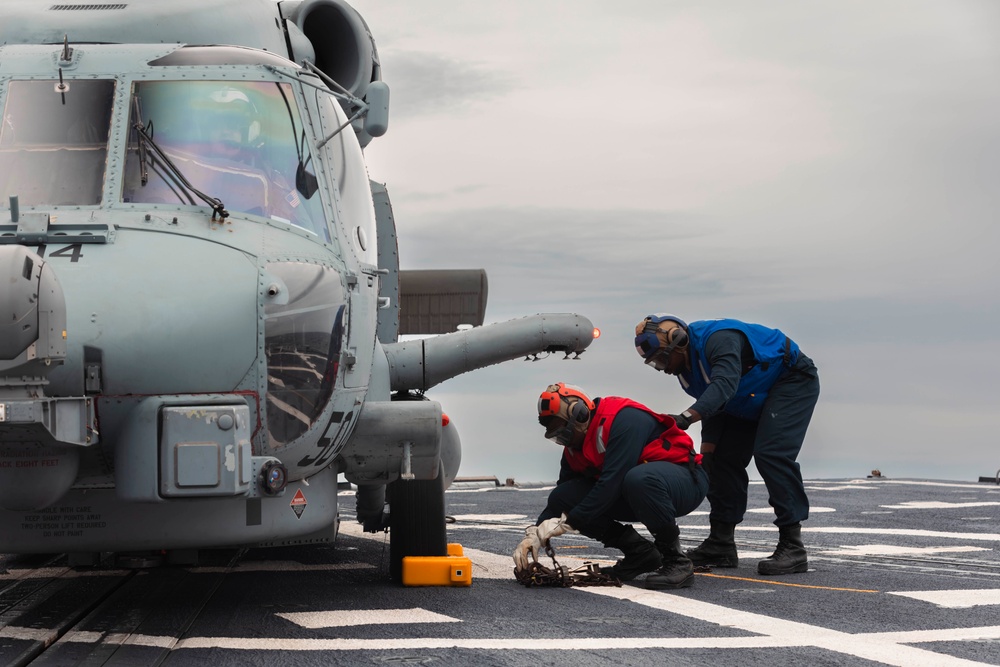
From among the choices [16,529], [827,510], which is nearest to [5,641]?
[16,529]

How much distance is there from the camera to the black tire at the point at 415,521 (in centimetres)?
759

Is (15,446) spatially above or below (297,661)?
above

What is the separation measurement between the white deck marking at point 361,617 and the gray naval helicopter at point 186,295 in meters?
0.42

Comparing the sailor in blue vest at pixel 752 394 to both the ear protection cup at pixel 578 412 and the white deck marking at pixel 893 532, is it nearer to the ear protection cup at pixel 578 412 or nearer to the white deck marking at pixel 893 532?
the ear protection cup at pixel 578 412

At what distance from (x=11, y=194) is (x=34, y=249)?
2.24ft

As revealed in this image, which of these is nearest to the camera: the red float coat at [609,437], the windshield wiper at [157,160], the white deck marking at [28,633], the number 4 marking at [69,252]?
the number 4 marking at [69,252]

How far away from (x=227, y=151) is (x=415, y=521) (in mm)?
2532

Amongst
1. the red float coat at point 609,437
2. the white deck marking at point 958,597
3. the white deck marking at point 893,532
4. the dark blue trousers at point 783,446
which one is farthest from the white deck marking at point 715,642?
the white deck marking at point 893,532

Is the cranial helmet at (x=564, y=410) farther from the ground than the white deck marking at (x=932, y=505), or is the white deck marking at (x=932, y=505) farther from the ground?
the cranial helmet at (x=564, y=410)

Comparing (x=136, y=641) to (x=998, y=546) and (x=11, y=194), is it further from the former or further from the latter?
(x=998, y=546)

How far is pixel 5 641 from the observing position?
5.73m

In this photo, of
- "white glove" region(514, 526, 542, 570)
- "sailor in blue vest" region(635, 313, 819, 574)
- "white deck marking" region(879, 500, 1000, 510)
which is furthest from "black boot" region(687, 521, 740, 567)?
"white deck marking" region(879, 500, 1000, 510)

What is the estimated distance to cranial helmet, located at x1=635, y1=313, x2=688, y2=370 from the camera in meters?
8.24

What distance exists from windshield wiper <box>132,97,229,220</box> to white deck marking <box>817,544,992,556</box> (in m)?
5.56
